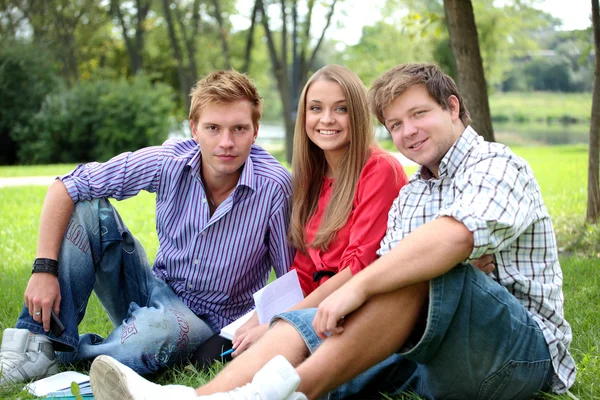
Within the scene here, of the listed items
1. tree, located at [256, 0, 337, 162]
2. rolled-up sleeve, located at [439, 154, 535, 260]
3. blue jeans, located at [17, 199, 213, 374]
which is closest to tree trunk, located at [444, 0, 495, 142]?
blue jeans, located at [17, 199, 213, 374]

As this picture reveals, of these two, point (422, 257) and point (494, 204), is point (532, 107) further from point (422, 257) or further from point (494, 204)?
point (422, 257)

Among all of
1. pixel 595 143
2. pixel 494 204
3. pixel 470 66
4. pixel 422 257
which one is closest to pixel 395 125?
pixel 494 204

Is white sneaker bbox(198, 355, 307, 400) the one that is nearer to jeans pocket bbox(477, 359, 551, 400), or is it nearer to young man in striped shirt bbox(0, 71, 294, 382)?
jeans pocket bbox(477, 359, 551, 400)

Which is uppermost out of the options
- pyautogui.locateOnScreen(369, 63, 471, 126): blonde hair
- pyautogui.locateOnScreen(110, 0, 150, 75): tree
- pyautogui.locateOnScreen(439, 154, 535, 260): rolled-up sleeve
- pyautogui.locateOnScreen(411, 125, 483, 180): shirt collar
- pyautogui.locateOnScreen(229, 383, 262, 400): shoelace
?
pyautogui.locateOnScreen(110, 0, 150, 75): tree

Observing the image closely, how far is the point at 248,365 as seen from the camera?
2.30 meters

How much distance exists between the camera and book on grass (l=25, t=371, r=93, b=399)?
9.05 feet

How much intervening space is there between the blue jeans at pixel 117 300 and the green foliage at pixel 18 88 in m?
19.5

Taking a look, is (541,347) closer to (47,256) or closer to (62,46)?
(47,256)

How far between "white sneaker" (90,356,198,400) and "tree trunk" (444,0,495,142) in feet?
12.8

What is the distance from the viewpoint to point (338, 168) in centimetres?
313

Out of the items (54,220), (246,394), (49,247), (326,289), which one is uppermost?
(54,220)

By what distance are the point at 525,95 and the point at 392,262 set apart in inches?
1358

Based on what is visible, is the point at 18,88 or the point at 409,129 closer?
the point at 409,129

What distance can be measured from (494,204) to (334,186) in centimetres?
107
